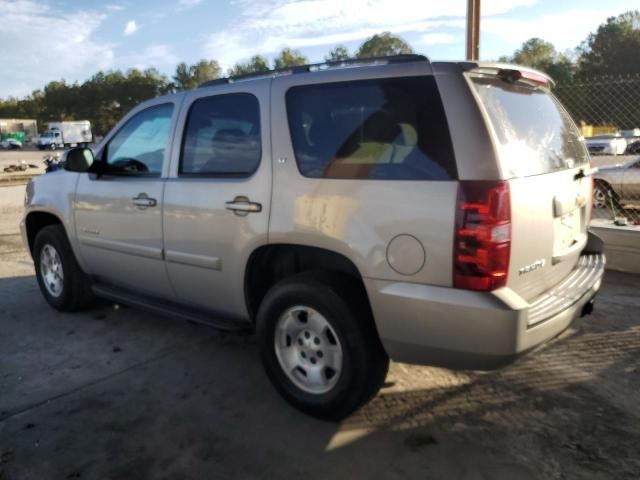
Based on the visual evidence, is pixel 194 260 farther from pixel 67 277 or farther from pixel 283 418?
pixel 67 277

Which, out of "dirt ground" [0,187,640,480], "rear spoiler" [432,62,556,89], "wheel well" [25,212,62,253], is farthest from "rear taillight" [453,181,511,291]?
"wheel well" [25,212,62,253]

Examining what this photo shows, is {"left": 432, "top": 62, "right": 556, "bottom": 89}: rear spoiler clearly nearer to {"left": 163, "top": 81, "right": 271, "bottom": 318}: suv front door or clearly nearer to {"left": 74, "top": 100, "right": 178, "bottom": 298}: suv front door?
{"left": 163, "top": 81, "right": 271, "bottom": 318}: suv front door

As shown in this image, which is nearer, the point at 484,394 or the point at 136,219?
the point at 484,394

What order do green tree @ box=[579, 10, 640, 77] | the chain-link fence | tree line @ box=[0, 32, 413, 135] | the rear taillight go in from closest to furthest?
the rear taillight < the chain-link fence < green tree @ box=[579, 10, 640, 77] < tree line @ box=[0, 32, 413, 135]

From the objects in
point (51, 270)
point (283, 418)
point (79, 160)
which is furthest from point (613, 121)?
point (51, 270)

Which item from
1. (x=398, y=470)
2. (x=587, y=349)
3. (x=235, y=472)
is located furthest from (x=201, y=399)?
(x=587, y=349)

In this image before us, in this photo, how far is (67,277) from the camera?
196 inches

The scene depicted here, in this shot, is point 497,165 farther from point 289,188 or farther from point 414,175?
point 289,188

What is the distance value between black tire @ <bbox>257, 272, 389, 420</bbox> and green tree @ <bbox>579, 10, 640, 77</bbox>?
66.9 meters

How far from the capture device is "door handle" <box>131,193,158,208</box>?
12.8 ft

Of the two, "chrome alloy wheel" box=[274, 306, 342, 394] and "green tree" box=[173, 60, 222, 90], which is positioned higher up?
"green tree" box=[173, 60, 222, 90]

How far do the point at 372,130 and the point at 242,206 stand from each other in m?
0.95

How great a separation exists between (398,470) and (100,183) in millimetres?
3208

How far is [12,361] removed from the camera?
13.5ft
